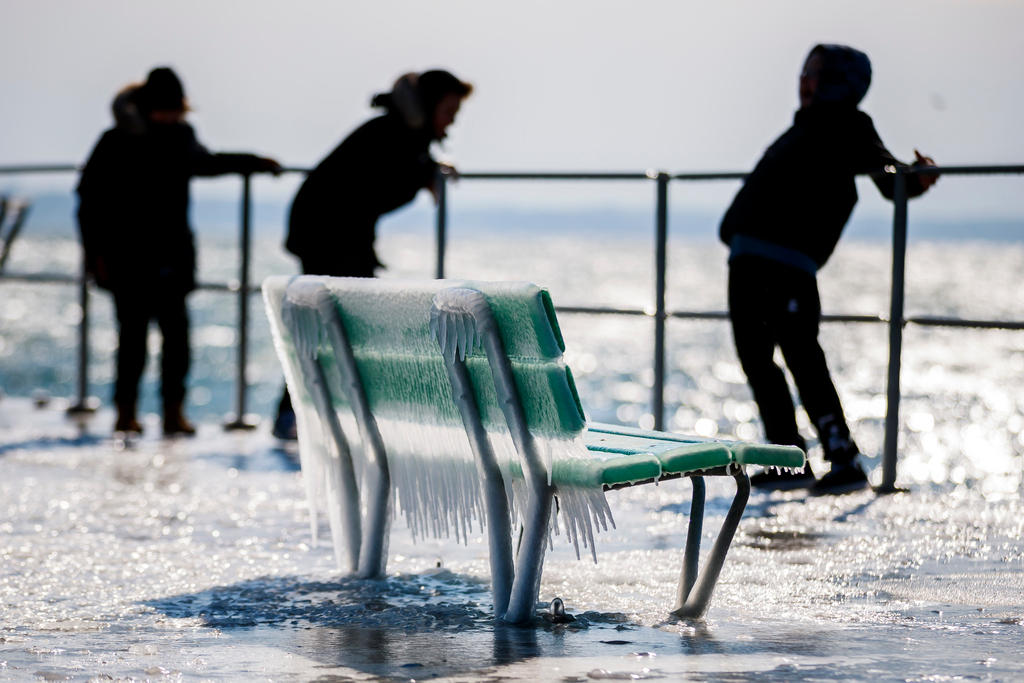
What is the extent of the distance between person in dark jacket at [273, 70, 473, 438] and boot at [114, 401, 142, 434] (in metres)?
1.08

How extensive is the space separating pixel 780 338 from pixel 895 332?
43 centimetres

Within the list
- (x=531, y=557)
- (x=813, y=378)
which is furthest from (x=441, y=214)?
(x=531, y=557)

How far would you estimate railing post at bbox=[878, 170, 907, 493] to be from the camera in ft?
15.3

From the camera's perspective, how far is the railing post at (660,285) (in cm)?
520

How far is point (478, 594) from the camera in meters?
3.28

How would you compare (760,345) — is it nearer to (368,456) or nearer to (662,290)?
(662,290)

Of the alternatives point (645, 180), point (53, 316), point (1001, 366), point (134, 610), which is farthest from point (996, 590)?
point (53, 316)

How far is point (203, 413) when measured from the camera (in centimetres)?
2400

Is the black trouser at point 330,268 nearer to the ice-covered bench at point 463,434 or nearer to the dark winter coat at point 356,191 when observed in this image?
the dark winter coat at point 356,191

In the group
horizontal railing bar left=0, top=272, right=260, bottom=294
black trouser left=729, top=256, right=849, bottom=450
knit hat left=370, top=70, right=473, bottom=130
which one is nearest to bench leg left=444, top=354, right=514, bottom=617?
black trouser left=729, top=256, right=849, bottom=450

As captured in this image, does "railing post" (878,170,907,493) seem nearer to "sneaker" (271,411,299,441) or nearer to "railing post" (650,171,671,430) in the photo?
"railing post" (650,171,671,430)

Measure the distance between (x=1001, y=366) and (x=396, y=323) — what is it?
29.6m

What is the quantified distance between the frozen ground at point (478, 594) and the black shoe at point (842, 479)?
0.13 ft

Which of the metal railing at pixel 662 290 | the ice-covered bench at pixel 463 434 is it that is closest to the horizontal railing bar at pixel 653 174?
the metal railing at pixel 662 290
